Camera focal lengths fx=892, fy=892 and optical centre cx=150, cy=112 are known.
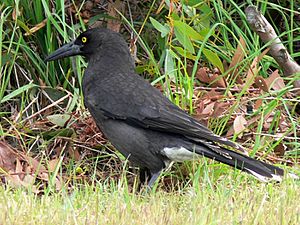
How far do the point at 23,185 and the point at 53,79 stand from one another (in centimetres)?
160

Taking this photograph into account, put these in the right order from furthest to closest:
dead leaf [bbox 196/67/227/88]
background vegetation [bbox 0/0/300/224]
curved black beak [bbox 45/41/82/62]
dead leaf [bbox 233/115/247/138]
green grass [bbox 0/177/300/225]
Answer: dead leaf [bbox 196/67/227/88] < curved black beak [bbox 45/41/82/62] < dead leaf [bbox 233/115/247/138] < background vegetation [bbox 0/0/300/224] < green grass [bbox 0/177/300/225]

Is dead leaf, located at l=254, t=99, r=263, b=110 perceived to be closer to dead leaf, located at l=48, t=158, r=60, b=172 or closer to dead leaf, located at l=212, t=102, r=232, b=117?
dead leaf, located at l=212, t=102, r=232, b=117

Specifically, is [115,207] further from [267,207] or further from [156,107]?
[156,107]

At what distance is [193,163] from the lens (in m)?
6.11

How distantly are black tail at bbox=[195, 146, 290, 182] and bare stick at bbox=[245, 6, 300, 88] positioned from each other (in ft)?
4.72

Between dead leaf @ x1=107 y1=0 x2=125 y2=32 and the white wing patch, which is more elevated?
dead leaf @ x1=107 y1=0 x2=125 y2=32

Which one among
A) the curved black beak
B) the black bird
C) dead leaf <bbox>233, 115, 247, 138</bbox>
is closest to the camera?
the black bird

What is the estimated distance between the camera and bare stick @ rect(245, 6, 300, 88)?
689 centimetres

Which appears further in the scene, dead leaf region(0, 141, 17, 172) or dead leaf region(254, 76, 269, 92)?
dead leaf region(254, 76, 269, 92)

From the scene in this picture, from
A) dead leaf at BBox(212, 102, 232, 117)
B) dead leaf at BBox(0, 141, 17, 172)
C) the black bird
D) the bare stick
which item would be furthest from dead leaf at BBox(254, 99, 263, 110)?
dead leaf at BBox(0, 141, 17, 172)

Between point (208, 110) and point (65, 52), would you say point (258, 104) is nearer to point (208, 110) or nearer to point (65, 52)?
point (208, 110)

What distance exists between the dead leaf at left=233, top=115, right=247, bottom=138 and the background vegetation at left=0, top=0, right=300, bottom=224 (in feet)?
0.05

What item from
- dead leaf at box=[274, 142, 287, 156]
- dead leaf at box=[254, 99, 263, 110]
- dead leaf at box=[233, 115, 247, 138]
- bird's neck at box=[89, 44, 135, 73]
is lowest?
dead leaf at box=[274, 142, 287, 156]

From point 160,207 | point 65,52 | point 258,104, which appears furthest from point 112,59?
point 160,207
